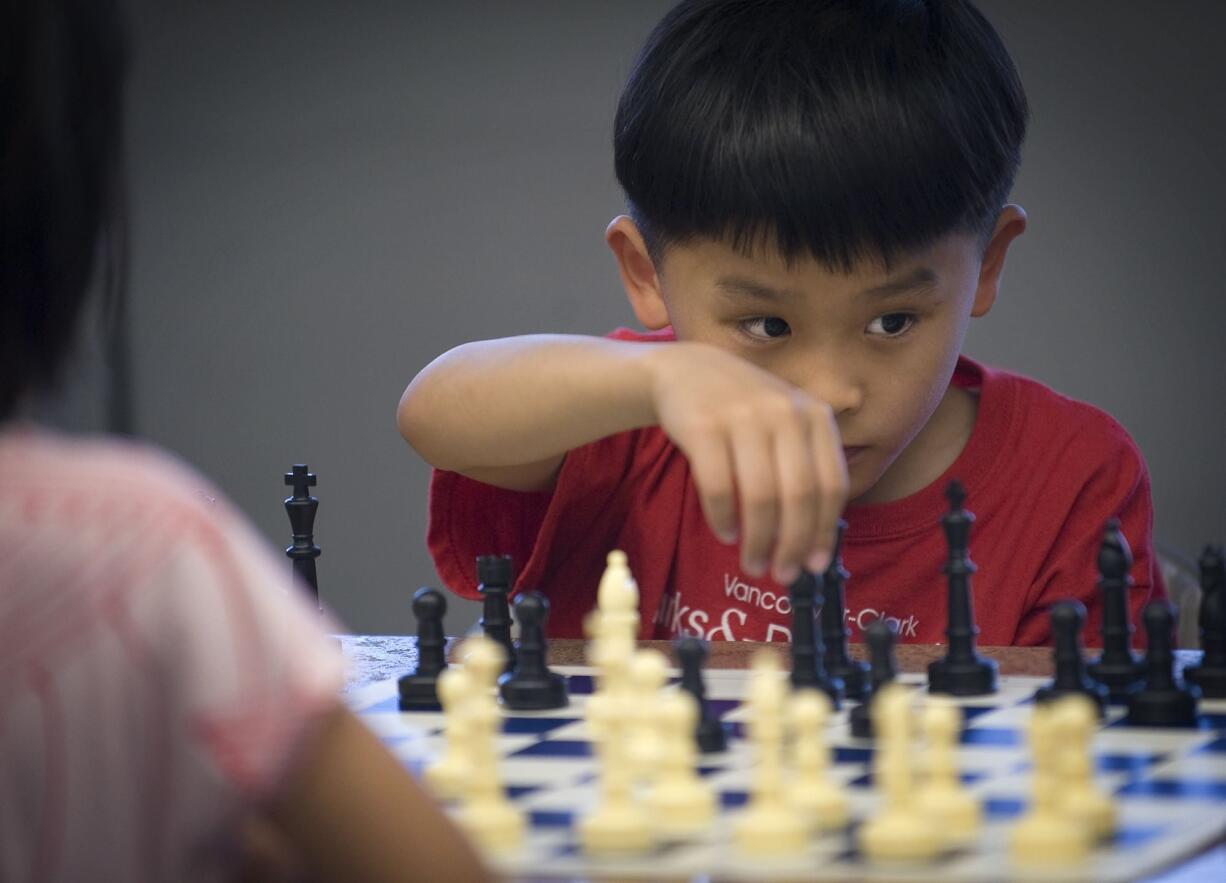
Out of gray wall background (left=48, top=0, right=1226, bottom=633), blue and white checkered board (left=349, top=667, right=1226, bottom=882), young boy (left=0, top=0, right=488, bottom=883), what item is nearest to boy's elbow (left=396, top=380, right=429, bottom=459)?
blue and white checkered board (left=349, top=667, right=1226, bottom=882)

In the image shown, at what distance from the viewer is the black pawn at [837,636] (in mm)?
1459

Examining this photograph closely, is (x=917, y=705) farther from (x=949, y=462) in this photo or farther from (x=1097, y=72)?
(x=1097, y=72)

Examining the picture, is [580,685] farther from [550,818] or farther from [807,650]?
[550,818]

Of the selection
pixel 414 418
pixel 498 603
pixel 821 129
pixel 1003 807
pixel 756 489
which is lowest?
pixel 1003 807

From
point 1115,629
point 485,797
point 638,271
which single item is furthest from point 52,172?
point 638,271

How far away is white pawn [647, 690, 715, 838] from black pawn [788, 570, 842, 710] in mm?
342

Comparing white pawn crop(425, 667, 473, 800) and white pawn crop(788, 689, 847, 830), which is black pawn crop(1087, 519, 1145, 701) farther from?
white pawn crop(425, 667, 473, 800)

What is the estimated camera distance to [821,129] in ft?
5.62

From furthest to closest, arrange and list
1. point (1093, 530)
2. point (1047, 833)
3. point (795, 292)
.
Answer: point (1093, 530), point (795, 292), point (1047, 833)

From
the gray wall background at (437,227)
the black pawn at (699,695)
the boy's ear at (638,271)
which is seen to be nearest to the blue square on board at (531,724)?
the black pawn at (699,695)

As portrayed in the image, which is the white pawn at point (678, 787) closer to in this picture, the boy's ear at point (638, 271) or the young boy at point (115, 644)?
the young boy at point (115, 644)

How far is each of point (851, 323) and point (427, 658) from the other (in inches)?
22.7

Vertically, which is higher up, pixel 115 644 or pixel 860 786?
pixel 115 644

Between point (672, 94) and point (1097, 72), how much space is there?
244cm
